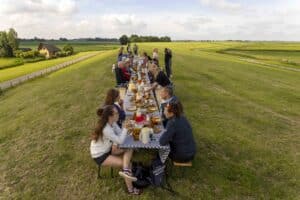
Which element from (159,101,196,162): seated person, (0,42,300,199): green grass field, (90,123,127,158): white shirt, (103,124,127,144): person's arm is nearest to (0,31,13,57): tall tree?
(0,42,300,199): green grass field

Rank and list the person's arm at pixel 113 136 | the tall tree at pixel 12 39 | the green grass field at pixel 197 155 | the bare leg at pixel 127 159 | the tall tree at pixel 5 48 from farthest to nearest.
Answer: the tall tree at pixel 12 39 → the tall tree at pixel 5 48 → the green grass field at pixel 197 155 → the bare leg at pixel 127 159 → the person's arm at pixel 113 136

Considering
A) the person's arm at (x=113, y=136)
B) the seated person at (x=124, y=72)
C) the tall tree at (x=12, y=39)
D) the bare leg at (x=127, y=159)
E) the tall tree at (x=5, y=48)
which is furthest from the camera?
the tall tree at (x=12, y=39)

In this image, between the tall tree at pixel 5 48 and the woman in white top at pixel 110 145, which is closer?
the woman in white top at pixel 110 145

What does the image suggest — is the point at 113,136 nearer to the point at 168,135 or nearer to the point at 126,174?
the point at 126,174

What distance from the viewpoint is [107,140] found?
5820 millimetres

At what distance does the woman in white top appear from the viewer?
561 cm

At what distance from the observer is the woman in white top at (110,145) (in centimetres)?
561

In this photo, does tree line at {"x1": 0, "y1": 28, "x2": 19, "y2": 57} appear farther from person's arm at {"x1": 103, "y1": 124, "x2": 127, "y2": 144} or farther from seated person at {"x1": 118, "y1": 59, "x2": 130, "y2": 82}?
person's arm at {"x1": 103, "y1": 124, "x2": 127, "y2": 144}

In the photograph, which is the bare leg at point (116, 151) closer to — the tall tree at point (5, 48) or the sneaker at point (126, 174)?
the sneaker at point (126, 174)

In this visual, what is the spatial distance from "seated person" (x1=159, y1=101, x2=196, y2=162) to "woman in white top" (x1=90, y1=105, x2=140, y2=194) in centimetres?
80

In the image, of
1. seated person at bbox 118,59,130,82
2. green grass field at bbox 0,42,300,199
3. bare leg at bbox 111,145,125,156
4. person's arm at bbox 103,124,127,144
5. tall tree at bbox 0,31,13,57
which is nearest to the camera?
person's arm at bbox 103,124,127,144

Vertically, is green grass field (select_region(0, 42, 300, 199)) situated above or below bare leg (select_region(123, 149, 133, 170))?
below

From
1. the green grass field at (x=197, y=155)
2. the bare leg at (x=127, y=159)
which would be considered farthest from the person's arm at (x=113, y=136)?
the green grass field at (x=197, y=155)

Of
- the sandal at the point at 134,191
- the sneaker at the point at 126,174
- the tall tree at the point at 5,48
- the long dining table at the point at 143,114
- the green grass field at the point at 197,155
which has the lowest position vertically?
the tall tree at the point at 5,48
